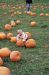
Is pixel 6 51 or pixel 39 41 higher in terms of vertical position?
pixel 6 51

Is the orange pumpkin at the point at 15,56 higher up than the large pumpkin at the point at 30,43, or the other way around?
the orange pumpkin at the point at 15,56

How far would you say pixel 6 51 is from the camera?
5.53 meters

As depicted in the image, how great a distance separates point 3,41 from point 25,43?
106 cm

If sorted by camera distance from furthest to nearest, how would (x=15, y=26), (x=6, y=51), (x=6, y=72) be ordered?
(x=15, y=26)
(x=6, y=51)
(x=6, y=72)

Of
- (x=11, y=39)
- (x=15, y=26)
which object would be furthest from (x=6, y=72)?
(x=15, y=26)

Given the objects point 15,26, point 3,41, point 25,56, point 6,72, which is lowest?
point 15,26

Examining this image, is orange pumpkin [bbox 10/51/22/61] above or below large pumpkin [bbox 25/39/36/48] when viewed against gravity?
above

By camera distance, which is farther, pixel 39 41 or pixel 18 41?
pixel 39 41

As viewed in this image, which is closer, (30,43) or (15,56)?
(15,56)

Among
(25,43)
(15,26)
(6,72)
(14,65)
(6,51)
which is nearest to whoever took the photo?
(6,72)

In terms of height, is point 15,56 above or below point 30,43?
above

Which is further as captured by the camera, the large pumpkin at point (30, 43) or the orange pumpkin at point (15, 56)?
the large pumpkin at point (30, 43)

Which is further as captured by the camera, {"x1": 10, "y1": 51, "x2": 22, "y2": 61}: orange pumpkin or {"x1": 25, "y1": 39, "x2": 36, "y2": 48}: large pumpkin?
{"x1": 25, "y1": 39, "x2": 36, "y2": 48}: large pumpkin

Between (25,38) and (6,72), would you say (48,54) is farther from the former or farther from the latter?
(6,72)
